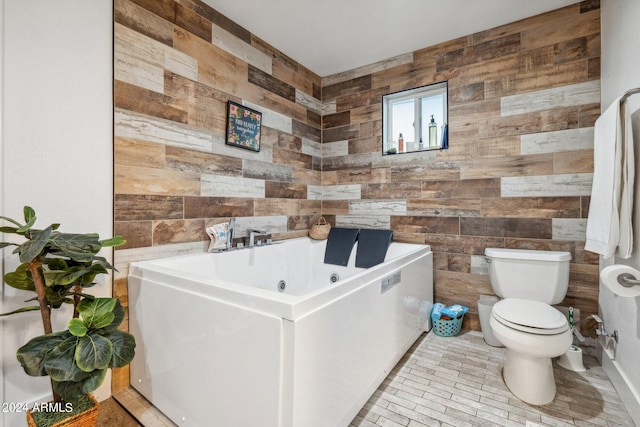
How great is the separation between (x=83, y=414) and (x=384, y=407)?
1.39 meters

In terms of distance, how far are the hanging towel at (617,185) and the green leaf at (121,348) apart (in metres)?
2.36

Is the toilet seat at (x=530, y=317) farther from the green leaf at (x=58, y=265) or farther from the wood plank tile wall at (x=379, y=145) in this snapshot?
the green leaf at (x=58, y=265)

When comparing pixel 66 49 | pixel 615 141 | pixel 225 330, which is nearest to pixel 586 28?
pixel 615 141

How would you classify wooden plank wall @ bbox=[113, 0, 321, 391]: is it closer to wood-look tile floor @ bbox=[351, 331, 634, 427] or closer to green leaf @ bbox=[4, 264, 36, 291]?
green leaf @ bbox=[4, 264, 36, 291]

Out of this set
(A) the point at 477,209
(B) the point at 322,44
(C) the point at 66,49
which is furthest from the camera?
(B) the point at 322,44

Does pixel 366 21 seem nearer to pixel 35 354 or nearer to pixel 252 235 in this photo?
pixel 252 235

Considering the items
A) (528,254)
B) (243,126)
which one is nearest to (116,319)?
(243,126)

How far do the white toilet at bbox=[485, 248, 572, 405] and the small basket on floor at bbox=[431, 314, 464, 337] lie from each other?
0.44 metres

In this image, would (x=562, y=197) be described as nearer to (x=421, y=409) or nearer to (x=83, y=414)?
(x=421, y=409)

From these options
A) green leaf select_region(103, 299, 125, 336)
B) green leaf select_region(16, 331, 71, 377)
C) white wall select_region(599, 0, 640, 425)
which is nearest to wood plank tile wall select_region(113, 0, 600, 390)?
white wall select_region(599, 0, 640, 425)

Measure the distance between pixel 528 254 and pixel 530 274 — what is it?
0.14m

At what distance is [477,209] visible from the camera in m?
2.44

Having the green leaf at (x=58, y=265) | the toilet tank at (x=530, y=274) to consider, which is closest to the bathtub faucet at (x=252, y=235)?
the green leaf at (x=58, y=265)

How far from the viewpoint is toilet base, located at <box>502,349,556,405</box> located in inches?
62.1
